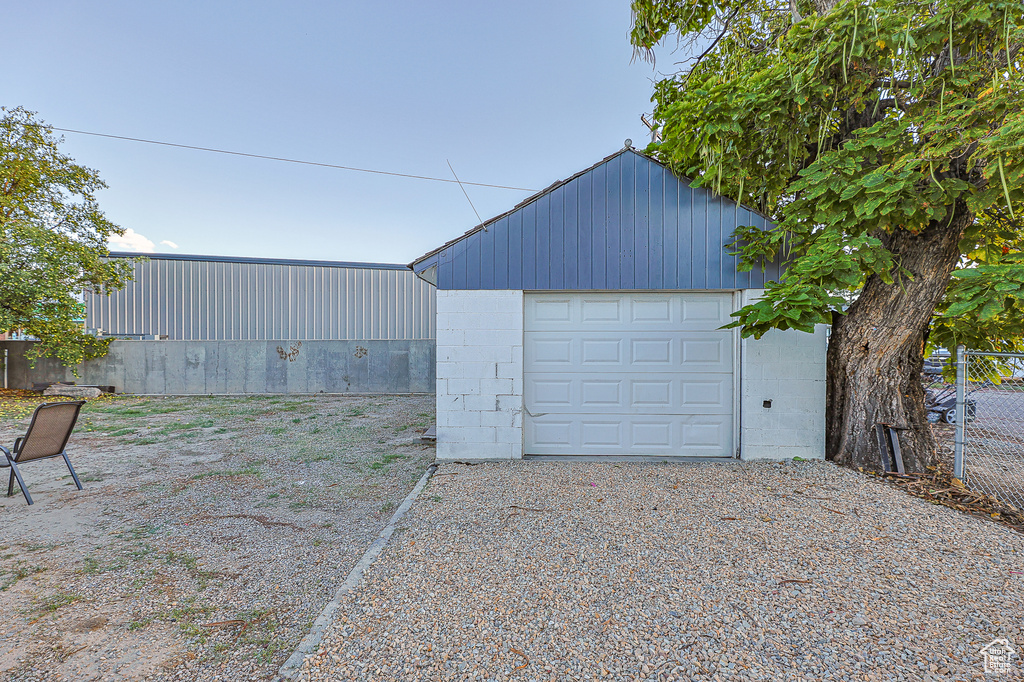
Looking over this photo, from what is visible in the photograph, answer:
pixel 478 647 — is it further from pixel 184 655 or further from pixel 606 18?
pixel 606 18

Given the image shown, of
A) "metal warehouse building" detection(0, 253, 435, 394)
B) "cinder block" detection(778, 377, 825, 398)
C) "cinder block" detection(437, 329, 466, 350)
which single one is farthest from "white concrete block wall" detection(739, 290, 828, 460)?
"metal warehouse building" detection(0, 253, 435, 394)

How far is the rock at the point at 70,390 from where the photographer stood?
1080 centimetres

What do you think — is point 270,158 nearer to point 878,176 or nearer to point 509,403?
point 509,403

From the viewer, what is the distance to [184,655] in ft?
6.38

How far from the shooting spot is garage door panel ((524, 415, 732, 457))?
16.7 feet

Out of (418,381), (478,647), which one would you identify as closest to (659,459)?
(478,647)

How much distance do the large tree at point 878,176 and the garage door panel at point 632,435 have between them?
1.36m

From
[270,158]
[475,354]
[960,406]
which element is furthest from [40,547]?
[270,158]

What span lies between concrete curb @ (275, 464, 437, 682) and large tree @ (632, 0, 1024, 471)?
376 cm

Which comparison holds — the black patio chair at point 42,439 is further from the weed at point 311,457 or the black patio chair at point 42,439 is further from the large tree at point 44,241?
the large tree at point 44,241

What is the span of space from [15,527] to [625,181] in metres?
6.55

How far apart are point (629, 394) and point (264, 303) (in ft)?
41.1

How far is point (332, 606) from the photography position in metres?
2.21

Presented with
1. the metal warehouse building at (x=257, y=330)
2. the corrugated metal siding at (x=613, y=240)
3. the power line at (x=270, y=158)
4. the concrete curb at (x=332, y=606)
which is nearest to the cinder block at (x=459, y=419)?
the concrete curb at (x=332, y=606)
